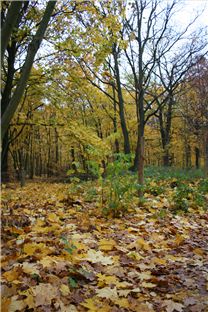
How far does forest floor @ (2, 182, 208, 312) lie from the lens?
2.47m

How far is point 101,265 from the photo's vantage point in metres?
3.27

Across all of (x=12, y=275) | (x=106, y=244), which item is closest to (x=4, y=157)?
(x=106, y=244)

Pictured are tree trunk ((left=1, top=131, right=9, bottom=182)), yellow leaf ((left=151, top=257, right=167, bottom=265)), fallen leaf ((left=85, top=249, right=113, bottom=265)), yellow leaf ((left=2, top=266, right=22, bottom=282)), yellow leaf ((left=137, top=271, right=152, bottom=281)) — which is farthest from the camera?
tree trunk ((left=1, top=131, right=9, bottom=182))

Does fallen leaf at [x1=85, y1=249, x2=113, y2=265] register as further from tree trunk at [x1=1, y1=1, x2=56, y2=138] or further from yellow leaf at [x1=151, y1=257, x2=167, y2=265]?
tree trunk at [x1=1, y1=1, x2=56, y2=138]

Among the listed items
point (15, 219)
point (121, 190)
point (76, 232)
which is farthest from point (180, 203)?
point (15, 219)

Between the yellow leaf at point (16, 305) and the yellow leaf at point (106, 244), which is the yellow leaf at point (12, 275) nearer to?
the yellow leaf at point (16, 305)

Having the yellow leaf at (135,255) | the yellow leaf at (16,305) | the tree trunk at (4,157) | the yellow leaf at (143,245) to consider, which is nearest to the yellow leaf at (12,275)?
the yellow leaf at (16,305)

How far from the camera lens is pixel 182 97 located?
929 inches

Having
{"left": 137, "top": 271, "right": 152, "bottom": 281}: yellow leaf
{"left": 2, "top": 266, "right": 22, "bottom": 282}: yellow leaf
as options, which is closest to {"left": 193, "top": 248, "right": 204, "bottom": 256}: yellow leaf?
{"left": 137, "top": 271, "right": 152, "bottom": 281}: yellow leaf

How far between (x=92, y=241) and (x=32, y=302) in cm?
177

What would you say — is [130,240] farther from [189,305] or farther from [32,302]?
[32,302]

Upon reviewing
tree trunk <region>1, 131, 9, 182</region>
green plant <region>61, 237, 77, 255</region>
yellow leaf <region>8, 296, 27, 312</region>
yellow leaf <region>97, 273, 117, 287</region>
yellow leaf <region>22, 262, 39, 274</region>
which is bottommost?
yellow leaf <region>97, 273, 117, 287</region>

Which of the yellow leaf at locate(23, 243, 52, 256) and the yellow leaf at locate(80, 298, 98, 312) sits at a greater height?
the yellow leaf at locate(23, 243, 52, 256)

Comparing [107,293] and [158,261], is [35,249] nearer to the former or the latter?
[107,293]
